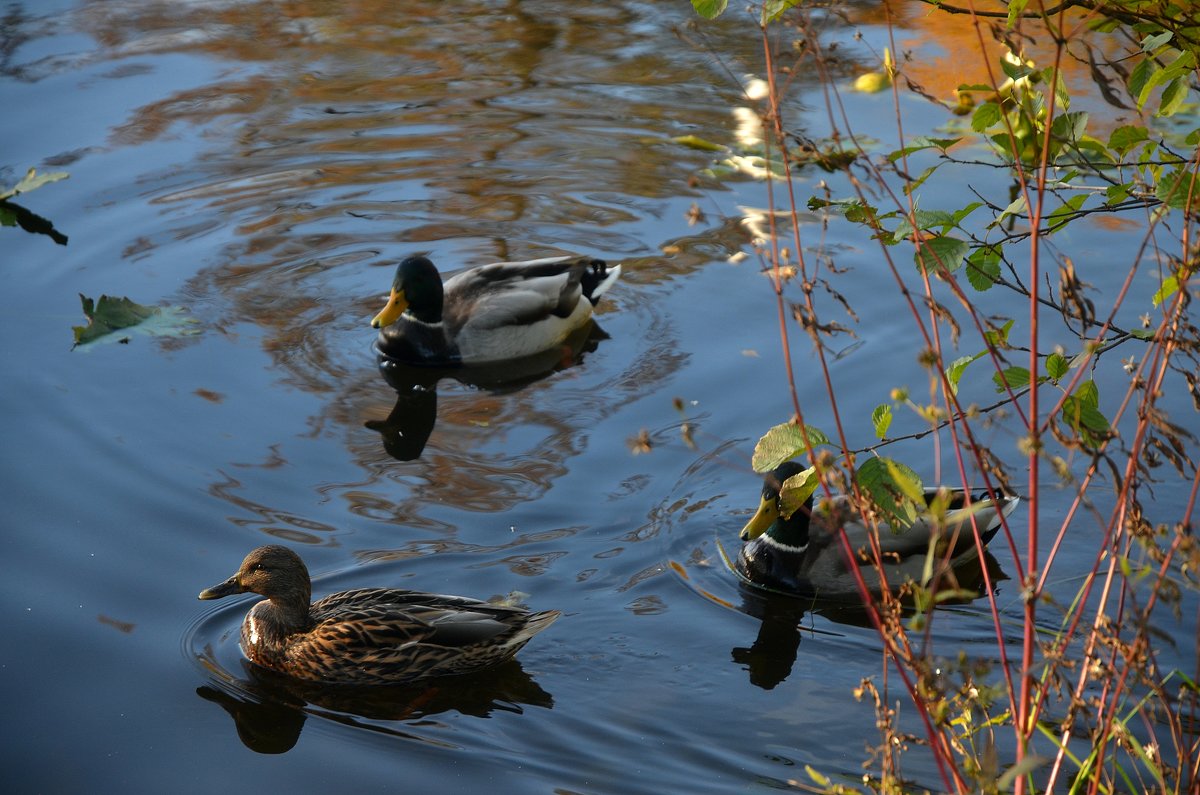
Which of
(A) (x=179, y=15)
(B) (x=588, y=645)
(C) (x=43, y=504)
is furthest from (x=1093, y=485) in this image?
(A) (x=179, y=15)

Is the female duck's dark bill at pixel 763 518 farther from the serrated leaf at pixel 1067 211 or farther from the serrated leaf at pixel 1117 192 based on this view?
the serrated leaf at pixel 1117 192

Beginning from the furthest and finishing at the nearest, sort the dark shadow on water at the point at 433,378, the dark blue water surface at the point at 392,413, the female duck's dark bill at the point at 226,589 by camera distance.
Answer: the dark shadow on water at the point at 433,378
the female duck's dark bill at the point at 226,589
the dark blue water surface at the point at 392,413

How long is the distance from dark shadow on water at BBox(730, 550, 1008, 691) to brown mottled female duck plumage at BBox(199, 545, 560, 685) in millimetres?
795

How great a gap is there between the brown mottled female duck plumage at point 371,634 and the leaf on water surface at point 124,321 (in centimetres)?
285

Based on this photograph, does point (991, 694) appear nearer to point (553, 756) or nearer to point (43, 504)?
point (553, 756)

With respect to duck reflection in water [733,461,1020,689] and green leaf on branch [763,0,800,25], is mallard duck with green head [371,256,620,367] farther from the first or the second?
green leaf on branch [763,0,800,25]

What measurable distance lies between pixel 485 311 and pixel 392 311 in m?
0.55

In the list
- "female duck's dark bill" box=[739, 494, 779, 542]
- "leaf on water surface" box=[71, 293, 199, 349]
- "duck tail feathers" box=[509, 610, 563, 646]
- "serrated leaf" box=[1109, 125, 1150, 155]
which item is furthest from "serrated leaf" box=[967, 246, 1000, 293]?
"leaf on water surface" box=[71, 293, 199, 349]

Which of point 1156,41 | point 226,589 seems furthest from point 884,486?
point 226,589

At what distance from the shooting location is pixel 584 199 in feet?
31.7

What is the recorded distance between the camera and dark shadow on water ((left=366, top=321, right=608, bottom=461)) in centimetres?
716

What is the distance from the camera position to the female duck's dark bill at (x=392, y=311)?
7945 mm

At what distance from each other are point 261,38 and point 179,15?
966mm

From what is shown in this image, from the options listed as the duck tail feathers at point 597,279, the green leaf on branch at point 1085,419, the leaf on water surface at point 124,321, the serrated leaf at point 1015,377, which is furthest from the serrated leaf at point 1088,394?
the leaf on water surface at point 124,321
